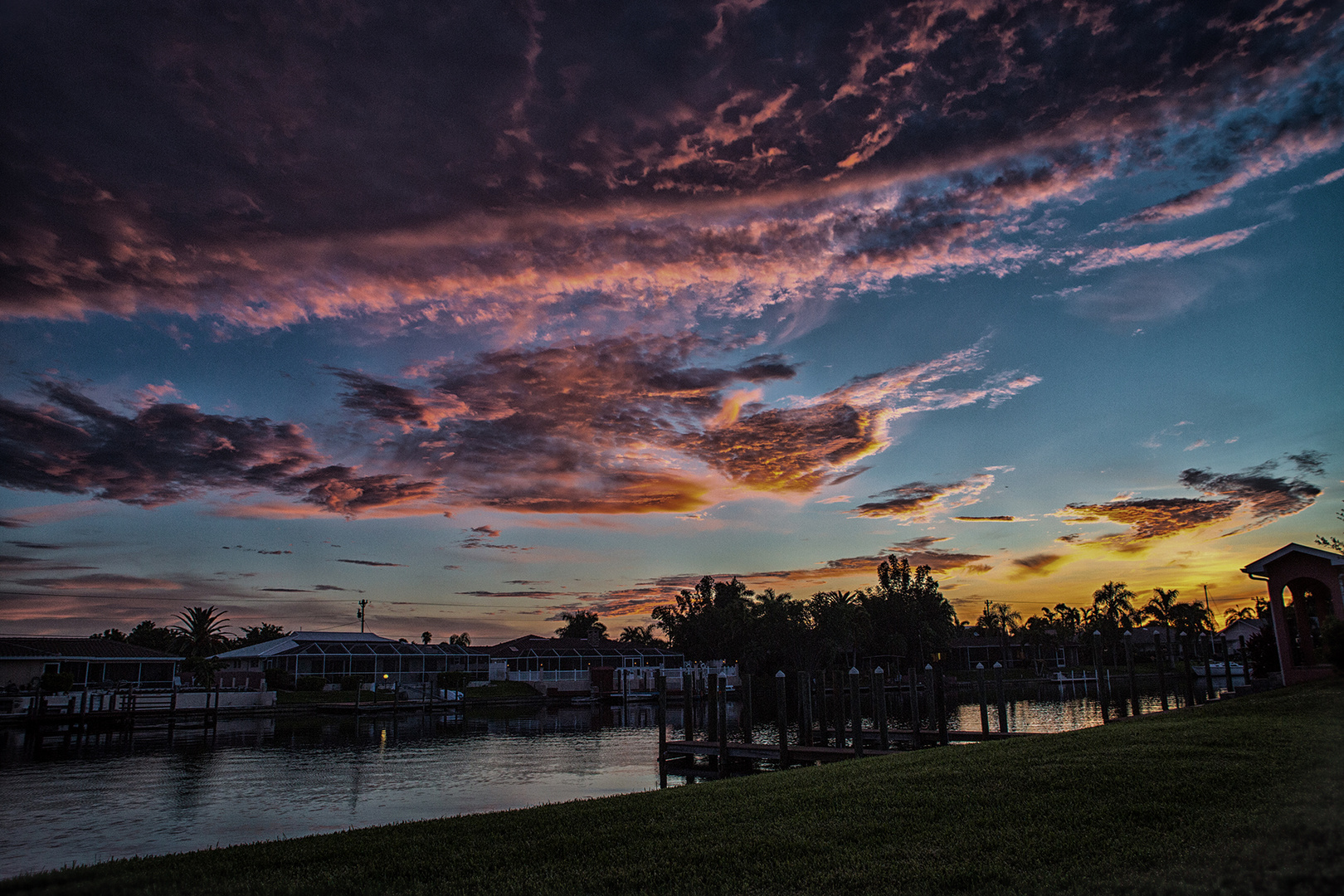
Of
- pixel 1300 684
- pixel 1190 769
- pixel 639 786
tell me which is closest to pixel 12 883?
pixel 1190 769

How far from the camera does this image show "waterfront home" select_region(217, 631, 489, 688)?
232 ft

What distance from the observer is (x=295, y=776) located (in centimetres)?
3003

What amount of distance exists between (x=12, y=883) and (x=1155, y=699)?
64433mm

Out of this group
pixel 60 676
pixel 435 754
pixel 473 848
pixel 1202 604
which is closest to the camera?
pixel 473 848

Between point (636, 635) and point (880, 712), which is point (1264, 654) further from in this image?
point (636, 635)

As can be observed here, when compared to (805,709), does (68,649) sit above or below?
above

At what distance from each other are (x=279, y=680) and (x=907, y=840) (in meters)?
70.1

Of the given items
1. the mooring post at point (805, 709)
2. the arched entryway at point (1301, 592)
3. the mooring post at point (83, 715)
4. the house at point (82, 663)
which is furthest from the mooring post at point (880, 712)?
the house at point (82, 663)

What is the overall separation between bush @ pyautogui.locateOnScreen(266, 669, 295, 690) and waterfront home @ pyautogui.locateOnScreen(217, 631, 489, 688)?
0.62 metres

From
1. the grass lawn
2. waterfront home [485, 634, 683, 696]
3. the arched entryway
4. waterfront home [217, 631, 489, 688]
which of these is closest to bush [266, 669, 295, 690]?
waterfront home [217, 631, 489, 688]

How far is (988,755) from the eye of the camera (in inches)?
609

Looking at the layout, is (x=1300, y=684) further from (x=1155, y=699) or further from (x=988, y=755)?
(x=1155, y=699)

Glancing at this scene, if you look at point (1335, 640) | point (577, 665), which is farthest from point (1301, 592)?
point (577, 665)

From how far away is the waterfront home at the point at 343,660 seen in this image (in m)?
70.6
